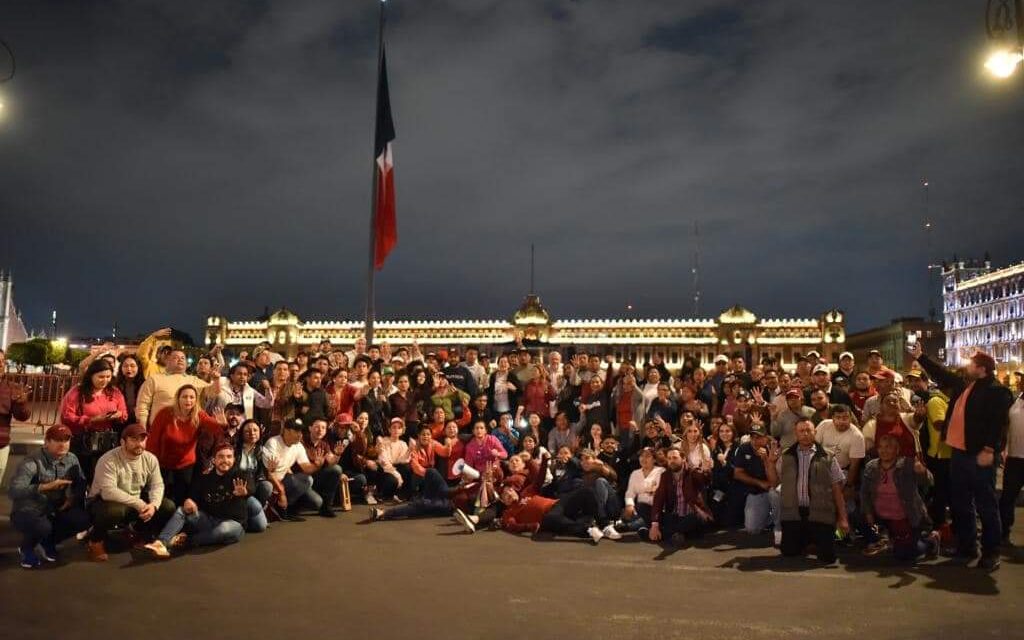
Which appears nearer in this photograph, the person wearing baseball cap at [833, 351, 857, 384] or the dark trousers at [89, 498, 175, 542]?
the dark trousers at [89, 498, 175, 542]

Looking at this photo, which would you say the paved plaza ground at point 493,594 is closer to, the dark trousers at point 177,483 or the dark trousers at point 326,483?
the dark trousers at point 177,483

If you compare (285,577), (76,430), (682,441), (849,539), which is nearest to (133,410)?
(76,430)

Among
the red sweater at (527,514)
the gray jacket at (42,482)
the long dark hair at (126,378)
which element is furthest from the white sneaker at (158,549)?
the red sweater at (527,514)

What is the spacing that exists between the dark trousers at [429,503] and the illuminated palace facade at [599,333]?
72.4 metres

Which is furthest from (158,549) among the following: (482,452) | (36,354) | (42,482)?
(36,354)

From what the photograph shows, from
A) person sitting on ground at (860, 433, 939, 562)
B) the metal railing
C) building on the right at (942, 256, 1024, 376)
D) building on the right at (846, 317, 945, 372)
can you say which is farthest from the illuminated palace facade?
person sitting on ground at (860, 433, 939, 562)

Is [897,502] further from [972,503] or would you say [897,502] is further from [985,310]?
[985,310]

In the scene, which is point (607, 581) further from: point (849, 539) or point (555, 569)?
point (849, 539)

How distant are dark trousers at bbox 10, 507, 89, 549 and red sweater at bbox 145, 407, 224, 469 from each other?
0.98 m

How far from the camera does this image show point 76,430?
8.21 m

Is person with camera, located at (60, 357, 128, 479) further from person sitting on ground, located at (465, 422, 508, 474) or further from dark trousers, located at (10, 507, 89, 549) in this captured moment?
person sitting on ground, located at (465, 422, 508, 474)

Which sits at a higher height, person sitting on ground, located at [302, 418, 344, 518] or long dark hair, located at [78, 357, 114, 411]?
long dark hair, located at [78, 357, 114, 411]

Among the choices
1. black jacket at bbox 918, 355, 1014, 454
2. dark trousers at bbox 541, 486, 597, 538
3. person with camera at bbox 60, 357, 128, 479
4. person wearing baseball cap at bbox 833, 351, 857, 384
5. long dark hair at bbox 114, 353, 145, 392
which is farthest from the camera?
person wearing baseball cap at bbox 833, 351, 857, 384

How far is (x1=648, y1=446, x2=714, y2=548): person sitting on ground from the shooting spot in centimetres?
868
